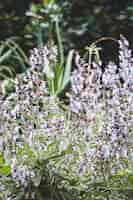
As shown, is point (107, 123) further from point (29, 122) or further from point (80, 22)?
point (80, 22)

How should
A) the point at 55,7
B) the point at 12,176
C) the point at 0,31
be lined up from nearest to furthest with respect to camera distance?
the point at 12,176 < the point at 55,7 < the point at 0,31

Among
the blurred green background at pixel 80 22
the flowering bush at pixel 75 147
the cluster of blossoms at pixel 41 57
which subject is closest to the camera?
the flowering bush at pixel 75 147

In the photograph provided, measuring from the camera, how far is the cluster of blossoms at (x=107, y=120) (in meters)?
2.72

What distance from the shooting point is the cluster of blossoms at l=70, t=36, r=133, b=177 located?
272 centimetres

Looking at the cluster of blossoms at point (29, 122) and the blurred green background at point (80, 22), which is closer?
the cluster of blossoms at point (29, 122)

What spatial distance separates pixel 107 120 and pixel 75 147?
187mm

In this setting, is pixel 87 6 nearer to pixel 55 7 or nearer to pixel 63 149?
pixel 55 7

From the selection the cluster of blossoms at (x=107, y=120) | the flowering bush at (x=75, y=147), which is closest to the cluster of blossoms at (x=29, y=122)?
the flowering bush at (x=75, y=147)

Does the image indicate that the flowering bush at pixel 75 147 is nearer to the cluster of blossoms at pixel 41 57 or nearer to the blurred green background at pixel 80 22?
the cluster of blossoms at pixel 41 57

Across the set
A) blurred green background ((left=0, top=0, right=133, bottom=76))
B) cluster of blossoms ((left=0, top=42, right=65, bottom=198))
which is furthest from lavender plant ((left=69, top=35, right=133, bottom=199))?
blurred green background ((left=0, top=0, right=133, bottom=76))

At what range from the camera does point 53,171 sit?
272 centimetres

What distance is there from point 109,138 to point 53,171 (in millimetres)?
286

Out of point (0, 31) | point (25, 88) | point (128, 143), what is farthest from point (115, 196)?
point (0, 31)

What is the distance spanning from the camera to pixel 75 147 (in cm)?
277
